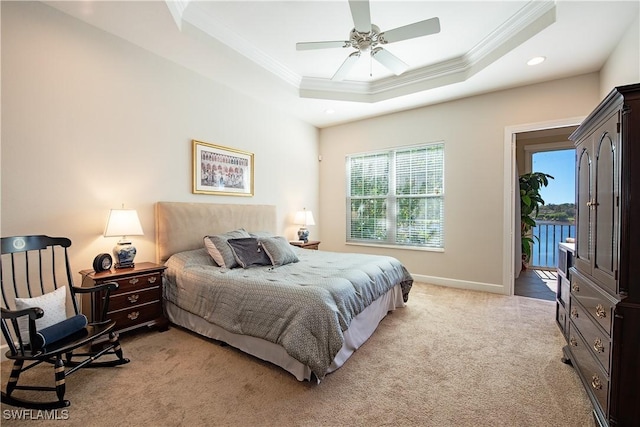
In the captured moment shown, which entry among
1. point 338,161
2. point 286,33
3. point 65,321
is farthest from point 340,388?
point 338,161

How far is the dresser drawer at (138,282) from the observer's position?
249 cm

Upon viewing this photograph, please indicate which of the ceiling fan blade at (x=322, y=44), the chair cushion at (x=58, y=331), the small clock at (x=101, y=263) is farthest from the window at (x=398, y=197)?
the chair cushion at (x=58, y=331)

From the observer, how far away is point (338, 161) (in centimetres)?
555

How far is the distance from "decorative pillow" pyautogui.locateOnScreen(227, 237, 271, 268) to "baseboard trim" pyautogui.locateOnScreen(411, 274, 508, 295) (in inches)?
109

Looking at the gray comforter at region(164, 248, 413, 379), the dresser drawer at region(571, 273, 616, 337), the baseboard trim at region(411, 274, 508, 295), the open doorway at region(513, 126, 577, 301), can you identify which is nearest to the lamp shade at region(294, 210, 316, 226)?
the gray comforter at region(164, 248, 413, 379)

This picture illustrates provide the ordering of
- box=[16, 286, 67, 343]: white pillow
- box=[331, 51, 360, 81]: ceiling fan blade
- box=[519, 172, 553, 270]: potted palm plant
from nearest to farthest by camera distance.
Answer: box=[16, 286, 67, 343]: white pillow
box=[331, 51, 360, 81]: ceiling fan blade
box=[519, 172, 553, 270]: potted palm plant

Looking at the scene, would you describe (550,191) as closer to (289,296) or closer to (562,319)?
(562,319)

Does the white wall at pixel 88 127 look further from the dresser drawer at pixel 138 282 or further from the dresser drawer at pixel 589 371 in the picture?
the dresser drawer at pixel 589 371

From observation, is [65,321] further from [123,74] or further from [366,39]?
[366,39]

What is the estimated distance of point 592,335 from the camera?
5.43ft

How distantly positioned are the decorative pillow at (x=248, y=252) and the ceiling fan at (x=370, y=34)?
6.69ft

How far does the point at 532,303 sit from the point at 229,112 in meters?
4.72

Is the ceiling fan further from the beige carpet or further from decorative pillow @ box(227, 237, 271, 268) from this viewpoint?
the beige carpet

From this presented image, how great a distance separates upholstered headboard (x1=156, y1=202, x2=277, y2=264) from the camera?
3096mm
